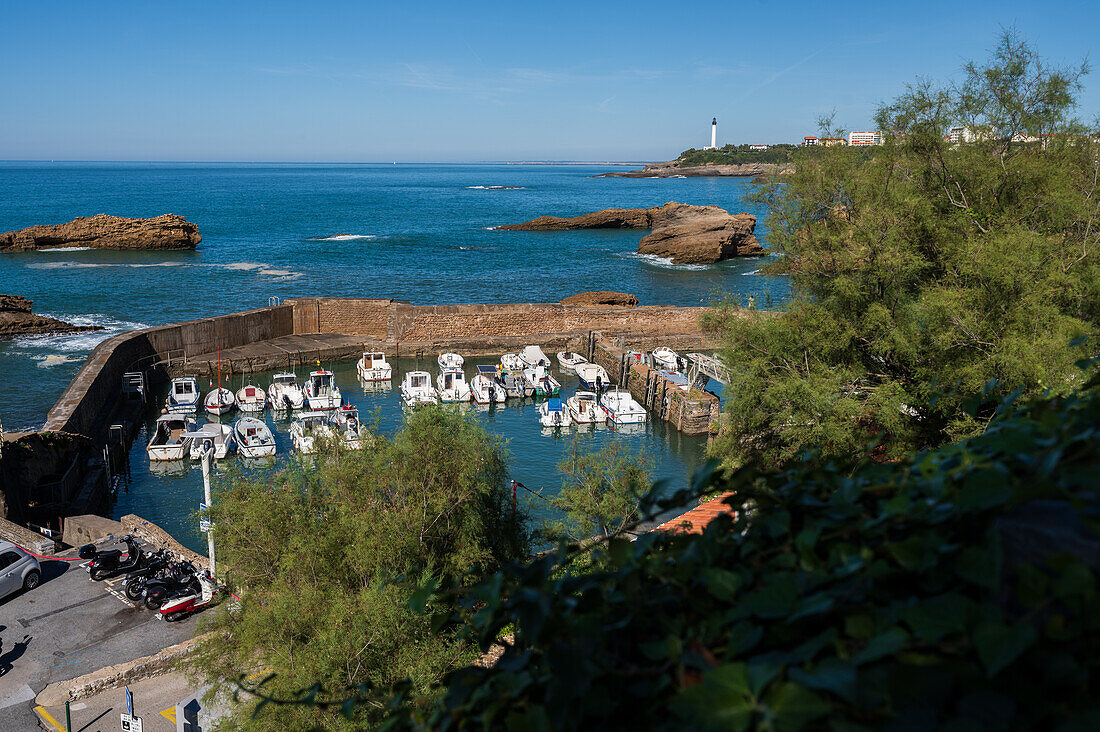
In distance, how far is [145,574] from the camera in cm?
1452

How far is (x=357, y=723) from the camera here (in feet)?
25.3

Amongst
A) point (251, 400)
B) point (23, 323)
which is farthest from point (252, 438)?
point (23, 323)

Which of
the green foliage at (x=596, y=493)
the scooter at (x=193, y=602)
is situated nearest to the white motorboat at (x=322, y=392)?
the scooter at (x=193, y=602)

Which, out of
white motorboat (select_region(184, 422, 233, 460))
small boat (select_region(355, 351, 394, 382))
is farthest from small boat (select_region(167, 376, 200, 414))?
small boat (select_region(355, 351, 394, 382))

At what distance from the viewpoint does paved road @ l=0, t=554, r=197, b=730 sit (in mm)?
11398

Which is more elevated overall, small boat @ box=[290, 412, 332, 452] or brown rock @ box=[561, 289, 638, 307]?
brown rock @ box=[561, 289, 638, 307]

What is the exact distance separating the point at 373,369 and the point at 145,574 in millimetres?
20154

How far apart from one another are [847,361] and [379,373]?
2347 centimetres

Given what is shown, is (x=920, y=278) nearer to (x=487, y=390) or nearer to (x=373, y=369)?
(x=487, y=390)

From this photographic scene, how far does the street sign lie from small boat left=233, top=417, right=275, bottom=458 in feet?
49.1

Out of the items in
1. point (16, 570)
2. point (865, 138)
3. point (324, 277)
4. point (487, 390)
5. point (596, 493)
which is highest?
point (865, 138)

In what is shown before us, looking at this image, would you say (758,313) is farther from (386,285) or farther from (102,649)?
(386,285)

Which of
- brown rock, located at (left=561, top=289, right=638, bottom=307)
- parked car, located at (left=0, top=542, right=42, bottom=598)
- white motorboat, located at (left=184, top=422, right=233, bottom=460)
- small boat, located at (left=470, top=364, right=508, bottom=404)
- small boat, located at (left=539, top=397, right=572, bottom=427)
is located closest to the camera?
parked car, located at (left=0, top=542, right=42, bottom=598)

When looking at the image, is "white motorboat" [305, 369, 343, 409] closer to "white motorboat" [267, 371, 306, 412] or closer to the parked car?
"white motorboat" [267, 371, 306, 412]
